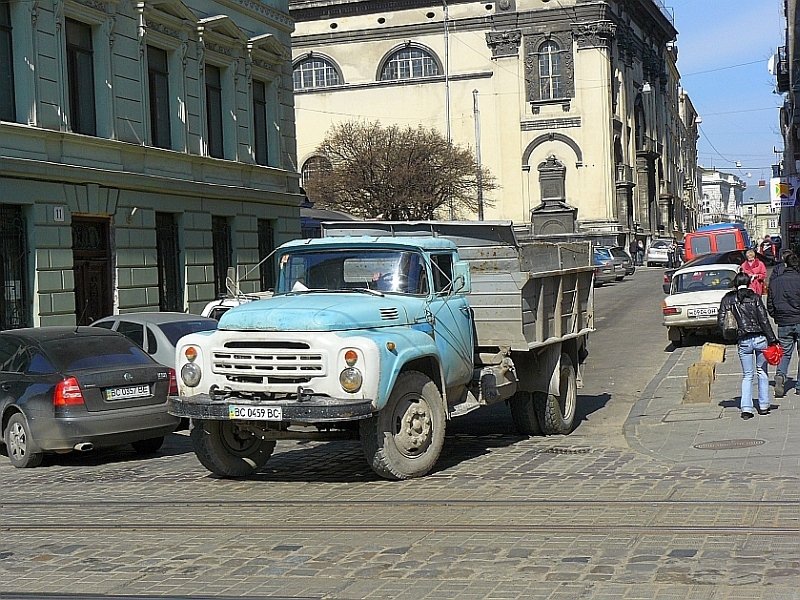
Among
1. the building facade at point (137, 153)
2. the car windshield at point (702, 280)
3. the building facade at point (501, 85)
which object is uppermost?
the building facade at point (501, 85)

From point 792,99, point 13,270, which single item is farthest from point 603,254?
point 13,270

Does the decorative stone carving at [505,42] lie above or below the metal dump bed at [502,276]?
above

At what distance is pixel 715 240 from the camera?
4884cm

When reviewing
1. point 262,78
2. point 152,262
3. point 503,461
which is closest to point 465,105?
point 262,78

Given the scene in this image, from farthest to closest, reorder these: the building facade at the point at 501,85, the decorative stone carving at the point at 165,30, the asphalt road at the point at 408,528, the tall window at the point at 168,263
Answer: the building facade at the point at 501,85, the tall window at the point at 168,263, the decorative stone carving at the point at 165,30, the asphalt road at the point at 408,528

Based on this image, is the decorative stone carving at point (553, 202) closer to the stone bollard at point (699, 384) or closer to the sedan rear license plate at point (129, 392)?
the stone bollard at point (699, 384)

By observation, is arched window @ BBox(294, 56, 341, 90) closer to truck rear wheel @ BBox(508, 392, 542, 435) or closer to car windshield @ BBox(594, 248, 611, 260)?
car windshield @ BBox(594, 248, 611, 260)

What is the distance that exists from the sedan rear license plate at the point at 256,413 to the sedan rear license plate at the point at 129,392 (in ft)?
9.76

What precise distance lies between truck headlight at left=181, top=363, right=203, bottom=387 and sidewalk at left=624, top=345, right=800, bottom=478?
15.3 feet

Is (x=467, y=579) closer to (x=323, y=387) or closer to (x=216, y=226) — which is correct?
(x=323, y=387)

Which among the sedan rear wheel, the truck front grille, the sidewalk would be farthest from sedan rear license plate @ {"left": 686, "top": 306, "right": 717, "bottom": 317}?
the truck front grille

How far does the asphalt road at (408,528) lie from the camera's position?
6996 mm

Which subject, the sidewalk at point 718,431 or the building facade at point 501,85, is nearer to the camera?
the sidewalk at point 718,431

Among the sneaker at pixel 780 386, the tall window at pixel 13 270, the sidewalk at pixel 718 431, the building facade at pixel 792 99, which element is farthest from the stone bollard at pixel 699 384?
the building facade at pixel 792 99
